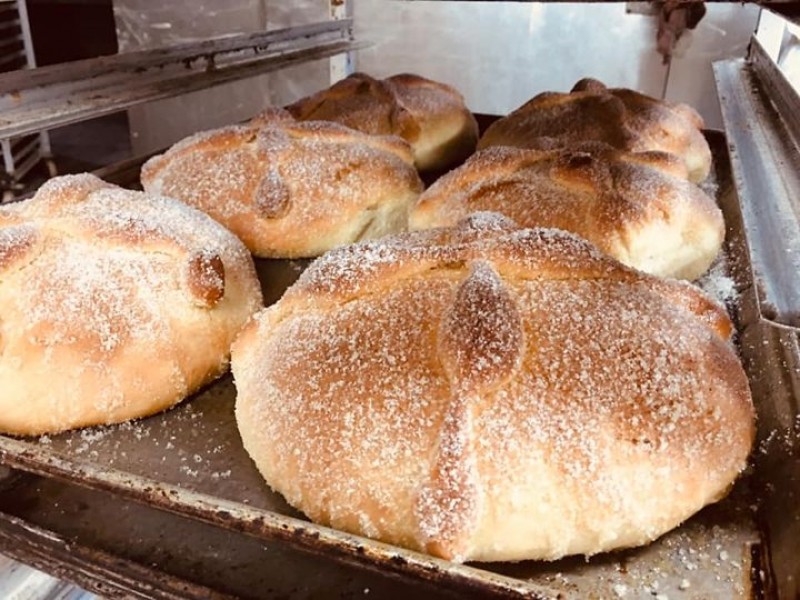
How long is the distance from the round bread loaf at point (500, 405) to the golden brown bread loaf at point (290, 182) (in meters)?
0.57

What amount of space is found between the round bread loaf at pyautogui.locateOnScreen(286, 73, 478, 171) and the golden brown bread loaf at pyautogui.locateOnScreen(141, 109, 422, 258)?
309 millimetres

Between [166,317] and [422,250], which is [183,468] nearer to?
[166,317]

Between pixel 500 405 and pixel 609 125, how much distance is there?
1313mm

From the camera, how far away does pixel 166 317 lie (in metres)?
1.24

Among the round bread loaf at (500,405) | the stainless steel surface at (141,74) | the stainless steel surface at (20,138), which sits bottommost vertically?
the stainless steel surface at (20,138)

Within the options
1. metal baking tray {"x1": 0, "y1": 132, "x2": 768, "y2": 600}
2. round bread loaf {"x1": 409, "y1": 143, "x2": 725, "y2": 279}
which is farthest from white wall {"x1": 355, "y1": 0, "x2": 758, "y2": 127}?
metal baking tray {"x1": 0, "y1": 132, "x2": 768, "y2": 600}

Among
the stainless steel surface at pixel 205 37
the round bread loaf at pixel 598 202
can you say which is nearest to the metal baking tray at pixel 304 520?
the round bread loaf at pixel 598 202

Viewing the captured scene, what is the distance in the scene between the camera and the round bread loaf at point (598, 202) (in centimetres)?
147

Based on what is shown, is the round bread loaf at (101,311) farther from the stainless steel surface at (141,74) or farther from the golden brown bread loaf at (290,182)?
the golden brown bread loaf at (290,182)

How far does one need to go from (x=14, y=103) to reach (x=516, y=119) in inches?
51.2

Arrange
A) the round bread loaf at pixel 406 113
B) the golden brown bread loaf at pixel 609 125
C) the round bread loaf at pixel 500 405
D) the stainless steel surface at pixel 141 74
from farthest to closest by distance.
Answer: the round bread loaf at pixel 406 113 → the golden brown bread loaf at pixel 609 125 → the stainless steel surface at pixel 141 74 → the round bread loaf at pixel 500 405

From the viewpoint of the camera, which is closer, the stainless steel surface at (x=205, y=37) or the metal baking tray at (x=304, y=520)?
the metal baking tray at (x=304, y=520)

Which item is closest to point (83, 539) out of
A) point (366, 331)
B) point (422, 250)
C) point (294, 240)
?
point (366, 331)

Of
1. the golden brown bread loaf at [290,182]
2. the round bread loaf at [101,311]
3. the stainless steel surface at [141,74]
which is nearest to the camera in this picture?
the round bread loaf at [101,311]
